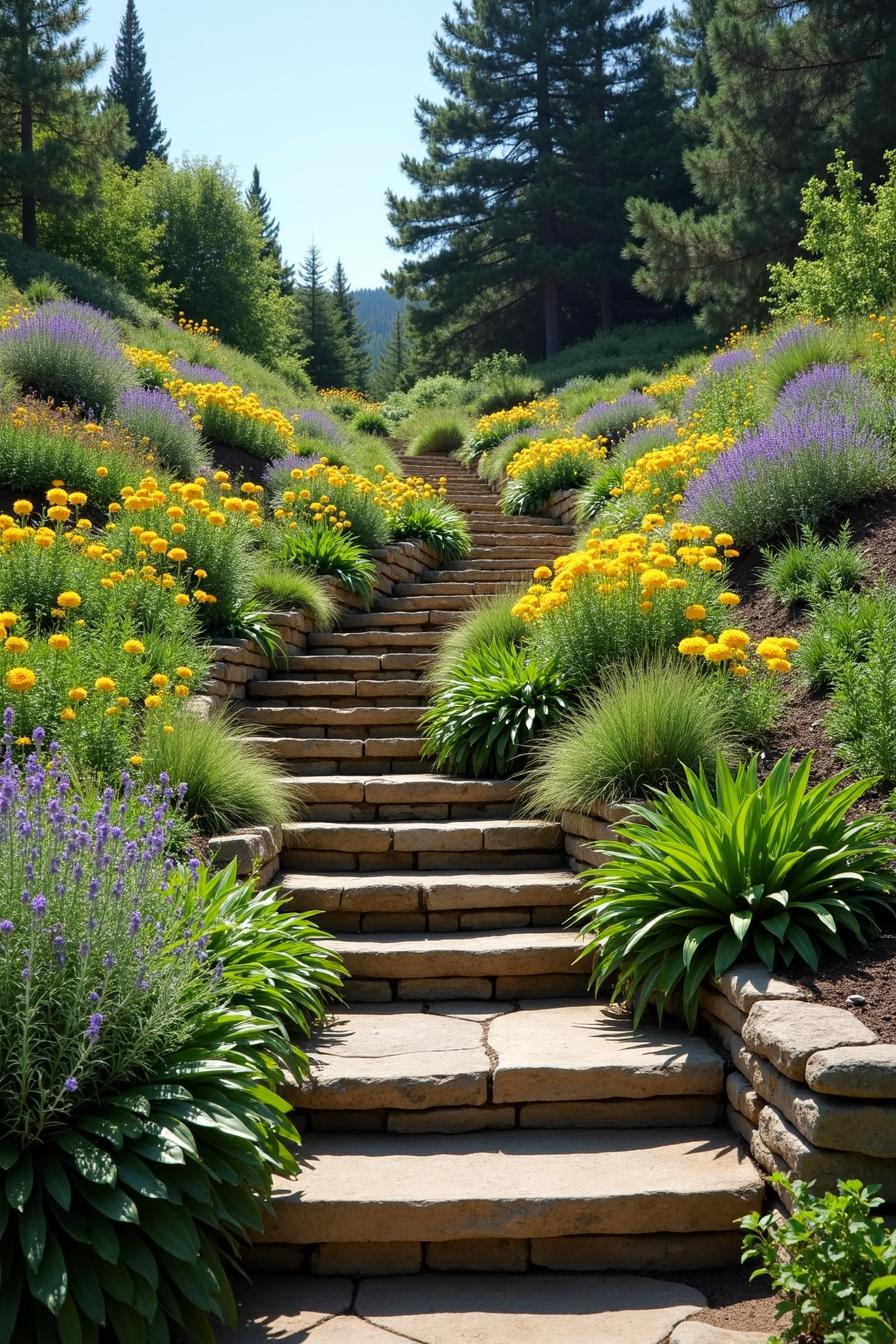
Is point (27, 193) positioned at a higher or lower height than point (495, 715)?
higher

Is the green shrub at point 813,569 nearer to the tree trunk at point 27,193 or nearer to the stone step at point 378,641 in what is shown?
the stone step at point 378,641

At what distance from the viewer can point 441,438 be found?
18.1 meters

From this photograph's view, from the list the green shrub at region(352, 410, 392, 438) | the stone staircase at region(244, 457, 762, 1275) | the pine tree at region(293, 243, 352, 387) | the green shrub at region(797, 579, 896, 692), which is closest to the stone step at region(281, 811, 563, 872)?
the stone staircase at region(244, 457, 762, 1275)

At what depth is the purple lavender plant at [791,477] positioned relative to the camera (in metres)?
6.60

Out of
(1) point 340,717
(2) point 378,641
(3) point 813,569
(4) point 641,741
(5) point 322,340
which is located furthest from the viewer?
(5) point 322,340

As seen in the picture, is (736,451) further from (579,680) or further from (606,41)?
(606,41)

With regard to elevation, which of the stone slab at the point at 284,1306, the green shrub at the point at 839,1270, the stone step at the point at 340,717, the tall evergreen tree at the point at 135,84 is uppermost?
the tall evergreen tree at the point at 135,84

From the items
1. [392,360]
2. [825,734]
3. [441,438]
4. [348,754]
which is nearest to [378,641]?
[348,754]

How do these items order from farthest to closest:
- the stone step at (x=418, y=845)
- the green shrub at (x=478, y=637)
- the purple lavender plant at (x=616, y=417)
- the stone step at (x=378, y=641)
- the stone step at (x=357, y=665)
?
the purple lavender plant at (x=616, y=417) < the stone step at (x=378, y=641) < the stone step at (x=357, y=665) < the green shrub at (x=478, y=637) < the stone step at (x=418, y=845)

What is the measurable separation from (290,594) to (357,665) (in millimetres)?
806

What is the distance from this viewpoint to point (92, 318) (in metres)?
13.1

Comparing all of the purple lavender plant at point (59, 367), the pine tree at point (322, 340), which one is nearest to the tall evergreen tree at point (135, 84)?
the pine tree at point (322, 340)

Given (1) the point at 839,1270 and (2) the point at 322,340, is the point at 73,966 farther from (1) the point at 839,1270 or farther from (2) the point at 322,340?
(2) the point at 322,340

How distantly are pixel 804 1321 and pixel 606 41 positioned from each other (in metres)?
31.9
